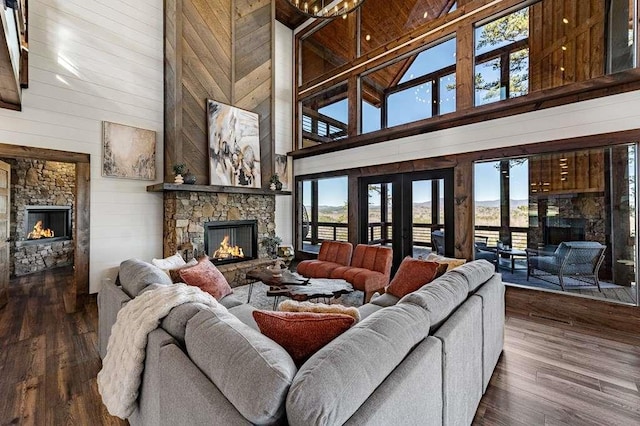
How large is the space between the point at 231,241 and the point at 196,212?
1066 millimetres

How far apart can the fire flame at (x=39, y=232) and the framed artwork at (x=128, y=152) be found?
3.72 m

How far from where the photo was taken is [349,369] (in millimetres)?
1015

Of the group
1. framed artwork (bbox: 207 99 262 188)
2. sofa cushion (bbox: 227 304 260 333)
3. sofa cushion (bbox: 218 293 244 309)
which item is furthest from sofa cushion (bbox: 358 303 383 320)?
framed artwork (bbox: 207 99 262 188)

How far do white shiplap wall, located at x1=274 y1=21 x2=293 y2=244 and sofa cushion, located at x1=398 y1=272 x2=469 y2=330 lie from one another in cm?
561

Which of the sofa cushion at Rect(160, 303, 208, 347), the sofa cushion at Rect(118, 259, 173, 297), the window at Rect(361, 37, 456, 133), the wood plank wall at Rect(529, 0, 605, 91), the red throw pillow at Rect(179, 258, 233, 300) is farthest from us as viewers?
the window at Rect(361, 37, 456, 133)

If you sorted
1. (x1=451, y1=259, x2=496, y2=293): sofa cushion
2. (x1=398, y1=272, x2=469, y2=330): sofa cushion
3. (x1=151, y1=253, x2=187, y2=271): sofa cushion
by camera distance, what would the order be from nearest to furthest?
(x1=398, y1=272, x2=469, y2=330): sofa cushion
(x1=451, y1=259, x2=496, y2=293): sofa cushion
(x1=151, y1=253, x2=187, y2=271): sofa cushion

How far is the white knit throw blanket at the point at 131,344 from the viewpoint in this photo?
1.57 metres

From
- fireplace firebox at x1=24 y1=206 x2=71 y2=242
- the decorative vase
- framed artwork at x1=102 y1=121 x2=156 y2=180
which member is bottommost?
fireplace firebox at x1=24 y1=206 x2=71 y2=242

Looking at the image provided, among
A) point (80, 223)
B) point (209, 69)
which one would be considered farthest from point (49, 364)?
point (209, 69)

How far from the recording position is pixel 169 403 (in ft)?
4.17

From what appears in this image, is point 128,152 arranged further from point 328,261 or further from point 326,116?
point 326,116

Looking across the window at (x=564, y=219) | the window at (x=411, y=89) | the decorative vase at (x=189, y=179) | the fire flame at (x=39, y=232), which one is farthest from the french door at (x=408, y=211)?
the fire flame at (x=39, y=232)

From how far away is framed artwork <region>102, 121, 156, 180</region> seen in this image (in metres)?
4.77

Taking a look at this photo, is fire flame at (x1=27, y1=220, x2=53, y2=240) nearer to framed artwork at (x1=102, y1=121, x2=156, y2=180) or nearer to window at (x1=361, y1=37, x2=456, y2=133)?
framed artwork at (x1=102, y1=121, x2=156, y2=180)
